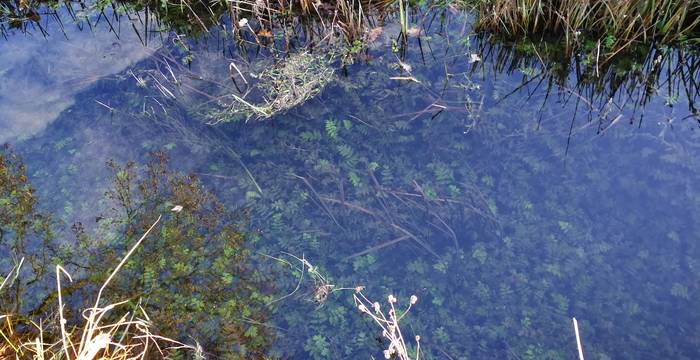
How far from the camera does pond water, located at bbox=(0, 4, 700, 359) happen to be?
3.22 meters

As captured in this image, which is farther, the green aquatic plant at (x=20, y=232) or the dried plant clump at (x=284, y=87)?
the dried plant clump at (x=284, y=87)

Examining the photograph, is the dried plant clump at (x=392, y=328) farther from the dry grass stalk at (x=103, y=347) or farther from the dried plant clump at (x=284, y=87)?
the dried plant clump at (x=284, y=87)

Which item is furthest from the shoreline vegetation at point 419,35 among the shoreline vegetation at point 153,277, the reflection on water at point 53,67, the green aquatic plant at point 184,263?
the shoreline vegetation at point 153,277

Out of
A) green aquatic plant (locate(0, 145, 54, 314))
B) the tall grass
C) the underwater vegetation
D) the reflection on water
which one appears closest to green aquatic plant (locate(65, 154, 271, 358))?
the underwater vegetation

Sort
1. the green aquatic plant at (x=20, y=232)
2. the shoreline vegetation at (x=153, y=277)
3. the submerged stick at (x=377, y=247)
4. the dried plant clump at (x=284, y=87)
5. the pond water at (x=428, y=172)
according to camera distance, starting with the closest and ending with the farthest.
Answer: the shoreline vegetation at (x=153, y=277)
the green aquatic plant at (x=20, y=232)
the pond water at (x=428, y=172)
the submerged stick at (x=377, y=247)
the dried plant clump at (x=284, y=87)

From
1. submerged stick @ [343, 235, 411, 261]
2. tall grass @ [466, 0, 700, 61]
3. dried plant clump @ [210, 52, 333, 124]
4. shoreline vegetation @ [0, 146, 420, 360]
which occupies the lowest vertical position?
submerged stick @ [343, 235, 411, 261]

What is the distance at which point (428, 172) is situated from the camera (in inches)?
145

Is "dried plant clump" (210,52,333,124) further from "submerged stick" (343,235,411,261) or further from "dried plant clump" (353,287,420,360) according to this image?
"dried plant clump" (353,287,420,360)

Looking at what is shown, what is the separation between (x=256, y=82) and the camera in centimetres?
396

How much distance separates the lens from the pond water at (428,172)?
322 centimetres

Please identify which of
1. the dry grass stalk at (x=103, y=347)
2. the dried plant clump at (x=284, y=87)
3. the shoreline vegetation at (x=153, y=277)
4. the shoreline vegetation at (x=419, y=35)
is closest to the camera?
the dry grass stalk at (x=103, y=347)

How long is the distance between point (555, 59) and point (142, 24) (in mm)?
3284

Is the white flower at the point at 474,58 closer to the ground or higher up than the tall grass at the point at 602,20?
closer to the ground

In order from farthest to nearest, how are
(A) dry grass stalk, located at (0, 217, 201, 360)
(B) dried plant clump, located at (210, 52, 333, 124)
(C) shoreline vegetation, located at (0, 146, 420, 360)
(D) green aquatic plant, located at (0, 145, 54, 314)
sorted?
(B) dried plant clump, located at (210, 52, 333, 124) → (D) green aquatic plant, located at (0, 145, 54, 314) → (C) shoreline vegetation, located at (0, 146, 420, 360) → (A) dry grass stalk, located at (0, 217, 201, 360)
